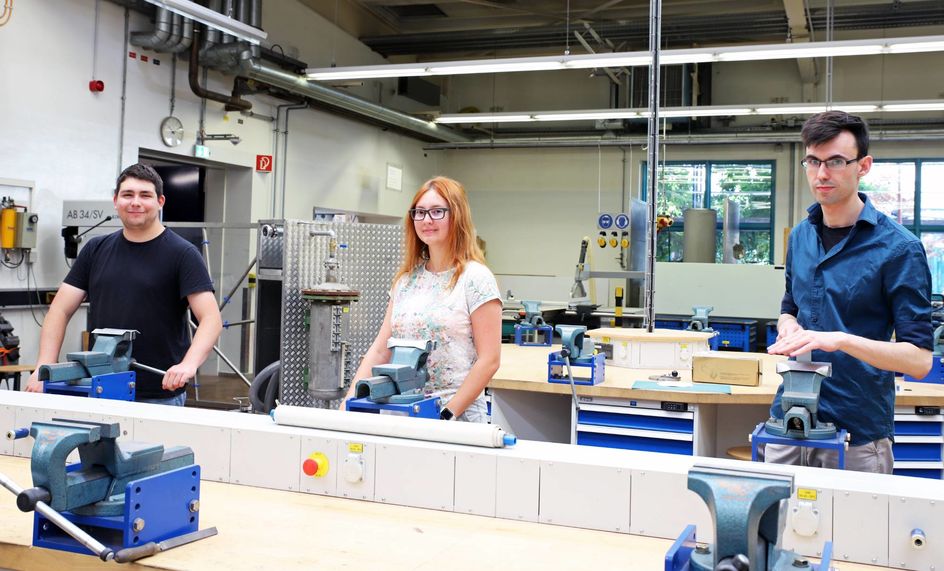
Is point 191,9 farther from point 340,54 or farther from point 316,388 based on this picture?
point 340,54

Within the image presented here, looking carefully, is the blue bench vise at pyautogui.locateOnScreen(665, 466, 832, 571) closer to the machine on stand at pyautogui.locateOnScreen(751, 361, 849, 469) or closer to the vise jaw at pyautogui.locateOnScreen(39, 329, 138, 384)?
the machine on stand at pyautogui.locateOnScreen(751, 361, 849, 469)

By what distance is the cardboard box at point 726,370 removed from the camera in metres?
3.87

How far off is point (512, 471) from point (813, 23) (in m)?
8.78

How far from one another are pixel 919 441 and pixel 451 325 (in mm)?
2592

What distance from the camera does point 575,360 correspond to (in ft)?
12.6

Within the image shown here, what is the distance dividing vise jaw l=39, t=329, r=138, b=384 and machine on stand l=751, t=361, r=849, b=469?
1.80 meters

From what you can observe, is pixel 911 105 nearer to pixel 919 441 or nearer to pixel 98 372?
pixel 919 441

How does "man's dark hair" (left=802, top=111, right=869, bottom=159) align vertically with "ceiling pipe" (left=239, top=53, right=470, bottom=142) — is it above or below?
below

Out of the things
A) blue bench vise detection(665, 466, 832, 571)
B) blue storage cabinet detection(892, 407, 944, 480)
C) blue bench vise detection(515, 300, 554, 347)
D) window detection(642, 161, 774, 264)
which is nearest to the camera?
blue bench vise detection(665, 466, 832, 571)

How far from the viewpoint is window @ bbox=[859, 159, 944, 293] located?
35.1ft

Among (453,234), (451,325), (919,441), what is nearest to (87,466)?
(451,325)

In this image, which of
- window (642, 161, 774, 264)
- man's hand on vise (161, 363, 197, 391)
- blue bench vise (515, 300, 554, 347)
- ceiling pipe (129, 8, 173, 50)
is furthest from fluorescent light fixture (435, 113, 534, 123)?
man's hand on vise (161, 363, 197, 391)

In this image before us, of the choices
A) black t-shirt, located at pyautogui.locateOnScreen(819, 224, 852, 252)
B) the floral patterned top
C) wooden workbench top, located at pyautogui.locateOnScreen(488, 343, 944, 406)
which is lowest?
wooden workbench top, located at pyautogui.locateOnScreen(488, 343, 944, 406)

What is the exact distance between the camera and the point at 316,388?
4.67 m
